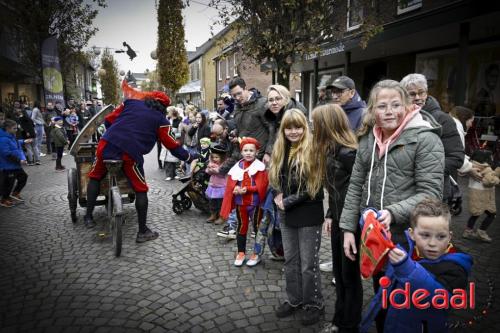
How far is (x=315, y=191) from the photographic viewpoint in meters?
2.80

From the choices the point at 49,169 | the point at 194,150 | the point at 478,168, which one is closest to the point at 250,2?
the point at 194,150

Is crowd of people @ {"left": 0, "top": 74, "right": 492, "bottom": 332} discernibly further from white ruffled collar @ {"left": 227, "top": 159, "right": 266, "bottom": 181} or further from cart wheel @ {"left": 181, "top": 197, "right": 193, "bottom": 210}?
cart wheel @ {"left": 181, "top": 197, "right": 193, "bottom": 210}

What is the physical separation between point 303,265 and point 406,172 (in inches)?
48.9

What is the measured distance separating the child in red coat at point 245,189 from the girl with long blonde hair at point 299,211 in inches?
34.9

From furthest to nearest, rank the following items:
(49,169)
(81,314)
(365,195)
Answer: (49,169) < (81,314) < (365,195)

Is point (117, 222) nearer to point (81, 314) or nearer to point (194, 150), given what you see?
point (81, 314)

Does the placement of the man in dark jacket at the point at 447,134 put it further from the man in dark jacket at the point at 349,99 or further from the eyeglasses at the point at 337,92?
the eyeglasses at the point at 337,92

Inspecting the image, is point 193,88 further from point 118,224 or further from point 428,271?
point 428,271

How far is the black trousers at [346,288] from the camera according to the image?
8.30 ft

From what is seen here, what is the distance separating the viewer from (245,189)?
154 inches

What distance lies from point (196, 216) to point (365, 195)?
4.24m

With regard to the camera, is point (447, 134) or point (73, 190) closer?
point (447, 134)

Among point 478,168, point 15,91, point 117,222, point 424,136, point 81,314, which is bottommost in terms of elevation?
point 81,314

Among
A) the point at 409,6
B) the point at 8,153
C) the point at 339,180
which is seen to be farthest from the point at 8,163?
the point at 409,6
